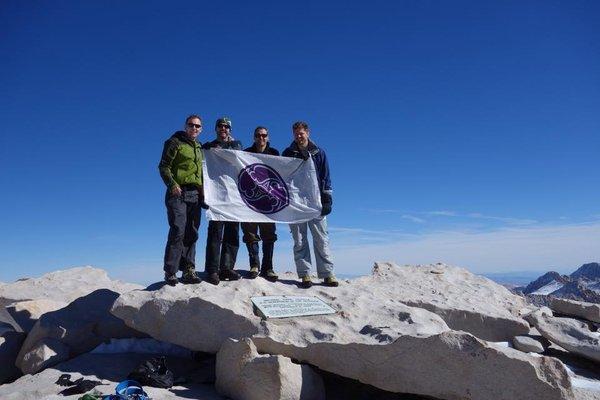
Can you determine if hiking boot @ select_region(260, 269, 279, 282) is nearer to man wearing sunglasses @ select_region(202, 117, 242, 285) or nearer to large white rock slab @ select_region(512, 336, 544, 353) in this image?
man wearing sunglasses @ select_region(202, 117, 242, 285)

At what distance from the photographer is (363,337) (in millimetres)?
5785

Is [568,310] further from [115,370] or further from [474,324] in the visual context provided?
[115,370]

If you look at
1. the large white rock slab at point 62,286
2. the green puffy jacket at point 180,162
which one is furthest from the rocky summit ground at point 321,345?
the large white rock slab at point 62,286

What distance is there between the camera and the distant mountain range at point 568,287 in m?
16.4

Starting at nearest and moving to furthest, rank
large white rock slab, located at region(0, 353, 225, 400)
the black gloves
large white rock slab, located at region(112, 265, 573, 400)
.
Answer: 1. large white rock slab, located at region(112, 265, 573, 400)
2. large white rock slab, located at region(0, 353, 225, 400)
3. the black gloves

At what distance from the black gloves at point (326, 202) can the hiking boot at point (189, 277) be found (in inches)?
106

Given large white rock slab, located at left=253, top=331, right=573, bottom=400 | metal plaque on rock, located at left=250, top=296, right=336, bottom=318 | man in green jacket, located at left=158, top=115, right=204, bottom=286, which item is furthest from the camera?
man in green jacket, located at left=158, top=115, right=204, bottom=286

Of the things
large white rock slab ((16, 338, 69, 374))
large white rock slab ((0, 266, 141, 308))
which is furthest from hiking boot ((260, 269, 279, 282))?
large white rock slab ((0, 266, 141, 308))

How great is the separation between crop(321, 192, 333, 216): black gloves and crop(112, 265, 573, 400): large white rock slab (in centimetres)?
147

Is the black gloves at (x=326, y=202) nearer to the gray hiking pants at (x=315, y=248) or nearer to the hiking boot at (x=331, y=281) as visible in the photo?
the gray hiking pants at (x=315, y=248)

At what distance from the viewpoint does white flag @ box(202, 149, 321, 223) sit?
24.4 feet

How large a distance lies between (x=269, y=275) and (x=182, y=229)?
187cm

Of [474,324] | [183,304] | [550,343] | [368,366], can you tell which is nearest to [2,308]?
[183,304]

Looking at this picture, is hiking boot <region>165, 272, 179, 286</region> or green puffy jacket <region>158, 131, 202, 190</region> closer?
hiking boot <region>165, 272, 179, 286</region>
